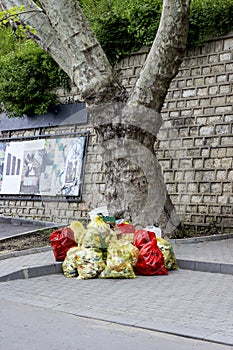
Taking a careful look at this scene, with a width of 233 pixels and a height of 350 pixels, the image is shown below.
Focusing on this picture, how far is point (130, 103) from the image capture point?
31.8 ft

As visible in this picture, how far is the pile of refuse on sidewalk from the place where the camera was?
7.38 metres

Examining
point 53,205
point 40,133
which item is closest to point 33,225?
point 53,205

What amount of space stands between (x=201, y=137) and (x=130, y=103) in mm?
2140

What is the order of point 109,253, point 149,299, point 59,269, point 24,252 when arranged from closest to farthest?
point 149,299 < point 109,253 < point 59,269 < point 24,252

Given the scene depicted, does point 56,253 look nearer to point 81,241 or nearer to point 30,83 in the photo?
point 81,241

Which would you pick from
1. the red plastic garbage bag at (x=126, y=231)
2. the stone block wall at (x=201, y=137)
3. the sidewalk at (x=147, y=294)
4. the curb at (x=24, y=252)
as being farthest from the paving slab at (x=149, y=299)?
the stone block wall at (x=201, y=137)

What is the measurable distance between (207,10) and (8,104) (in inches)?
243

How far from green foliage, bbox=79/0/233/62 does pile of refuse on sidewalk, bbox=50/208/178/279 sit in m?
5.11

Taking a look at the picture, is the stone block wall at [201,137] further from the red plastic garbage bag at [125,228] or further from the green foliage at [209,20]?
the red plastic garbage bag at [125,228]

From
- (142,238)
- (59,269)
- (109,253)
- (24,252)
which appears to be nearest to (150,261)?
(142,238)

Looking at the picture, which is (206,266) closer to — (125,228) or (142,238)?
(142,238)

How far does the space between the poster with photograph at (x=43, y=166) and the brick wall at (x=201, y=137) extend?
258 centimetres

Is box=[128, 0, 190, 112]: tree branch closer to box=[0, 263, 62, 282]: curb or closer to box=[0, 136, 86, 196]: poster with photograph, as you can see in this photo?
box=[0, 263, 62, 282]: curb

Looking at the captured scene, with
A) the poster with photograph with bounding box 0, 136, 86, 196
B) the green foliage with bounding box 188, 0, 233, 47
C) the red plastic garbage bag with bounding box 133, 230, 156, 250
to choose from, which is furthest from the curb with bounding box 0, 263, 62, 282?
the green foliage with bounding box 188, 0, 233, 47
